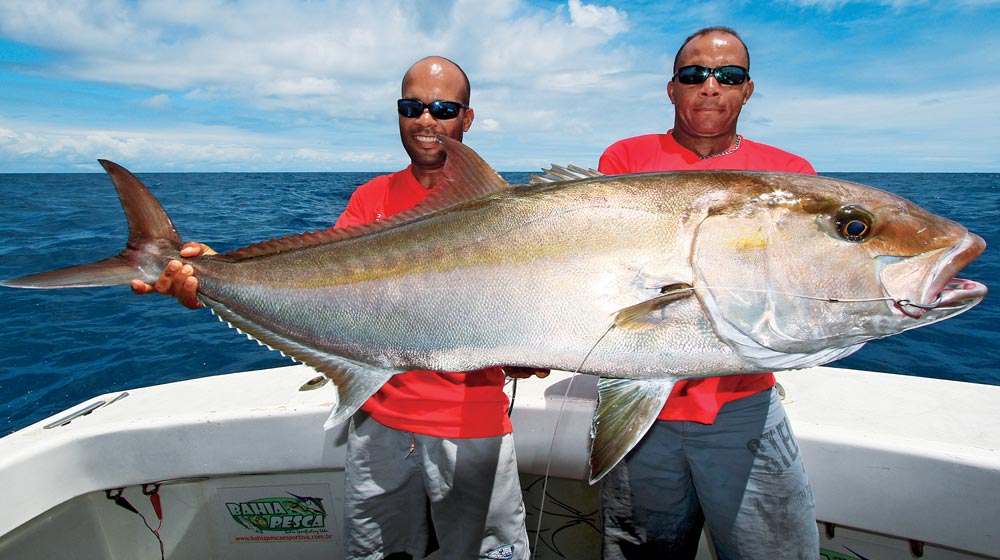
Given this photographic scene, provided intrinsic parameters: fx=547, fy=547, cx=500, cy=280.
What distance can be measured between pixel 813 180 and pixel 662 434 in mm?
1199

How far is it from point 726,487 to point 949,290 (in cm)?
115

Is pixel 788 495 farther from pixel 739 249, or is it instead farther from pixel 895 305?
pixel 739 249

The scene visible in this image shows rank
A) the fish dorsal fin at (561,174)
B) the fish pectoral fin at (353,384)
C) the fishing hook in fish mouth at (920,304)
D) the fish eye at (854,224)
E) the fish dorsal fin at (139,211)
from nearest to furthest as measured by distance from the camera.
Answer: the fishing hook in fish mouth at (920,304) < the fish eye at (854,224) < the fish dorsal fin at (561,174) < the fish pectoral fin at (353,384) < the fish dorsal fin at (139,211)

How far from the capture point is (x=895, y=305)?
146 cm

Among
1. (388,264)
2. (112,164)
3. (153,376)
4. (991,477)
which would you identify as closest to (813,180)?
(388,264)

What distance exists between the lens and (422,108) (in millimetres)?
2730

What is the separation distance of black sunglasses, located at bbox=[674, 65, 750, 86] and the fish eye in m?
1.19

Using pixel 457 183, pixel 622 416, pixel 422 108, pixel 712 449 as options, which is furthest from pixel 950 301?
pixel 422 108

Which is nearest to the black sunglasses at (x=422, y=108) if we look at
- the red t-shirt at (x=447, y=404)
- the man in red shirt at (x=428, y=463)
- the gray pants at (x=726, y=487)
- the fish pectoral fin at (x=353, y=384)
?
the man in red shirt at (x=428, y=463)

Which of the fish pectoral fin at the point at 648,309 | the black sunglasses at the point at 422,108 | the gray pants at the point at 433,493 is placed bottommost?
the gray pants at the point at 433,493

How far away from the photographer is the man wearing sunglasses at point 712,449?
7.15ft

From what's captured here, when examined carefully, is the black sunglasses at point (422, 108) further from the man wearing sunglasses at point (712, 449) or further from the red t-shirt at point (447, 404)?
the man wearing sunglasses at point (712, 449)

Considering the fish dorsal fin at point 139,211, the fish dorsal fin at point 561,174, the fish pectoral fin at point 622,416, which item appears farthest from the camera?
the fish dorsal fin at point 139,211

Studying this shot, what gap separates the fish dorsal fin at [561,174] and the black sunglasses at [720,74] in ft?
3.42
